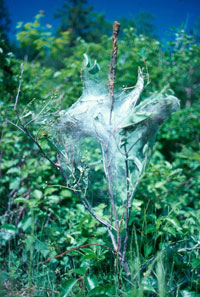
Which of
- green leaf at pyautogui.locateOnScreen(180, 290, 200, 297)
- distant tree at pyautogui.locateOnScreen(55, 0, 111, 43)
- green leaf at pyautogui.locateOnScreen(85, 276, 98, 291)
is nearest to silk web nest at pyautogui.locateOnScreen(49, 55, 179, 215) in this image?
green leaf at pyautogui.locateOnScreen(85, 276, 98, 291)

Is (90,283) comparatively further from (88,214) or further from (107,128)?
(107,128)

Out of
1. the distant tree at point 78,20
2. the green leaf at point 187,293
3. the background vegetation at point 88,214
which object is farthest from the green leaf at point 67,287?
the distant tree at point 78,20

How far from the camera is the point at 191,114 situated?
129 inches

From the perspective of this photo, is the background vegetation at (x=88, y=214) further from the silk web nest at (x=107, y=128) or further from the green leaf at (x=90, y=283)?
the silk web nest at (x=107, y=128)

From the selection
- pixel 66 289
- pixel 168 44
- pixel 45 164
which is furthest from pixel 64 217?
pixel 168 44

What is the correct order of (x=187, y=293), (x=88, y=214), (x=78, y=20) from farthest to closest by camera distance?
(x=78, y=20)
(x=88, y=214)
(x=187, y=293)

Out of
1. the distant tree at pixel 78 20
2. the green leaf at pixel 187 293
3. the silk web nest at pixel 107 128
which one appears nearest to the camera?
the silk web nest at pixel 107 128

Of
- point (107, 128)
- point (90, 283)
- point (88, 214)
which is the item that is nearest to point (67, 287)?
point (90, 283)

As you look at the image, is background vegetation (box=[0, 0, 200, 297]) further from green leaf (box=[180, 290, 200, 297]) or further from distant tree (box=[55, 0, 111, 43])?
distant tree (box=[55, 0, 111, 43])

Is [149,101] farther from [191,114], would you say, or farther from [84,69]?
[191,114]

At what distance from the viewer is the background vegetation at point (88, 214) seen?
4.56ft

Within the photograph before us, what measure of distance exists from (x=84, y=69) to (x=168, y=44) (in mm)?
2406

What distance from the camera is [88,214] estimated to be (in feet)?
6.04

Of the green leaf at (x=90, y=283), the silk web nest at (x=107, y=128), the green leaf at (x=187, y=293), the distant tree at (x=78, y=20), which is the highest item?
the distant tree at (x=78, y=20)
